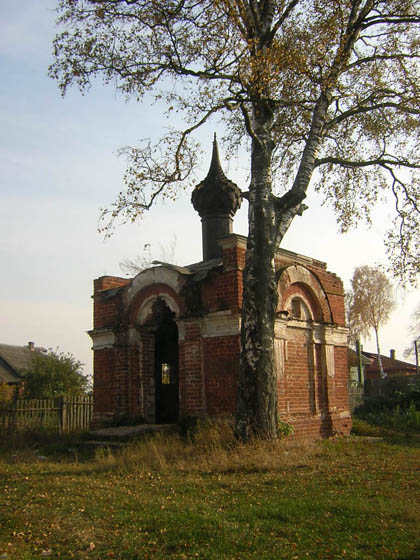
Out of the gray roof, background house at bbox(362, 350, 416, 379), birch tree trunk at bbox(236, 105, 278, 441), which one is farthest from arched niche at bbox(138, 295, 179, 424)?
background house at bbox(362, 350, 416, 379)

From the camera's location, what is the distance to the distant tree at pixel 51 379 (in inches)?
921

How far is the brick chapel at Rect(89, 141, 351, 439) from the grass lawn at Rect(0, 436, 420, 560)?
2.79 metres

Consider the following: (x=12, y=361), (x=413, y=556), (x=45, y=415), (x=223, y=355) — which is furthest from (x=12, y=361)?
(x=413, y=556)

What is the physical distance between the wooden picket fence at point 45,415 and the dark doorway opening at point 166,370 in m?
2.85

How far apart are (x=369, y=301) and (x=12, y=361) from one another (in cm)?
2706

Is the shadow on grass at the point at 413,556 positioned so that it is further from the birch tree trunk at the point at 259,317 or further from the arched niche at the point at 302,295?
the arched niche at the point at 302,295

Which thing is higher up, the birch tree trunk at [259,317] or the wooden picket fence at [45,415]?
the birch tree trunk at [259,317]

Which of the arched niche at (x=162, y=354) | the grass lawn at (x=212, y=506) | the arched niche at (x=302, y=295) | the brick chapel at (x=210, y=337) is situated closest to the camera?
the grass lawn at (x=212, y=506)

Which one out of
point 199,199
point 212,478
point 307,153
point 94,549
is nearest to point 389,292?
point 199,199

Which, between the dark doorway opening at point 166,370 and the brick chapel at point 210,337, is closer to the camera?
the brick chapel at point 210,337

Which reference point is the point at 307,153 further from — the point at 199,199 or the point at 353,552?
the point at 353,552

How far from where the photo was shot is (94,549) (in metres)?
5.16

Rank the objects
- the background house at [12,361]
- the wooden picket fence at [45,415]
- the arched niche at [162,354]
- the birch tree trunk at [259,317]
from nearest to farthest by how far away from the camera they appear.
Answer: the birch tree trunk at [259,317], the arched niche at [162,354], the wooden picket fence at [45,415], the background house at [12,361]

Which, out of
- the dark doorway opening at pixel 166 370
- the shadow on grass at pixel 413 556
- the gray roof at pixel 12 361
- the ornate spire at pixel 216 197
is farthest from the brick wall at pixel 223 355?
the gray roof at pixel 12 361
